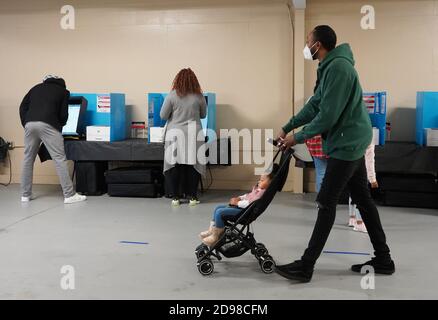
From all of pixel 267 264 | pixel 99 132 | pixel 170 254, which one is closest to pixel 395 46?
pixel 99 132

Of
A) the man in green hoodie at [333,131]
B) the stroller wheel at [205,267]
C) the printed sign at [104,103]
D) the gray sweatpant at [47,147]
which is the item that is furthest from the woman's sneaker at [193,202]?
the man in green hoodie at [333,131]

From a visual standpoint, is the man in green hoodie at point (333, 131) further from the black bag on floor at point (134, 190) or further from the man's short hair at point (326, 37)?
the black bag on floor at point (134, 190)

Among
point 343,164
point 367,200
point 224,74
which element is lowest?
point 367,200

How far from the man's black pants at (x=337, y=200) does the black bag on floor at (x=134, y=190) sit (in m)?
2.96

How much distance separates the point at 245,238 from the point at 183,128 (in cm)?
223

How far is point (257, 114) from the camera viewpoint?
19.5ft

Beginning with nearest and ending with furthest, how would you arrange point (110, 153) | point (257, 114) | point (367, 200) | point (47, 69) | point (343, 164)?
point (343, 164), point (367, 200), point (110, 153), point (257, 114), point (47, 69)

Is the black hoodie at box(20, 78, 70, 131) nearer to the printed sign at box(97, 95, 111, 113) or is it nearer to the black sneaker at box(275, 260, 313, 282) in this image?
the printed sign at box(97, 95, 111, 113)

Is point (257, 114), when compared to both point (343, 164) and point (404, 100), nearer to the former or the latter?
point (404, 100)

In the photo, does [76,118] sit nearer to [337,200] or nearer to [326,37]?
[326,37]

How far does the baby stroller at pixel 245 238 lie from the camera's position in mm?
2818
